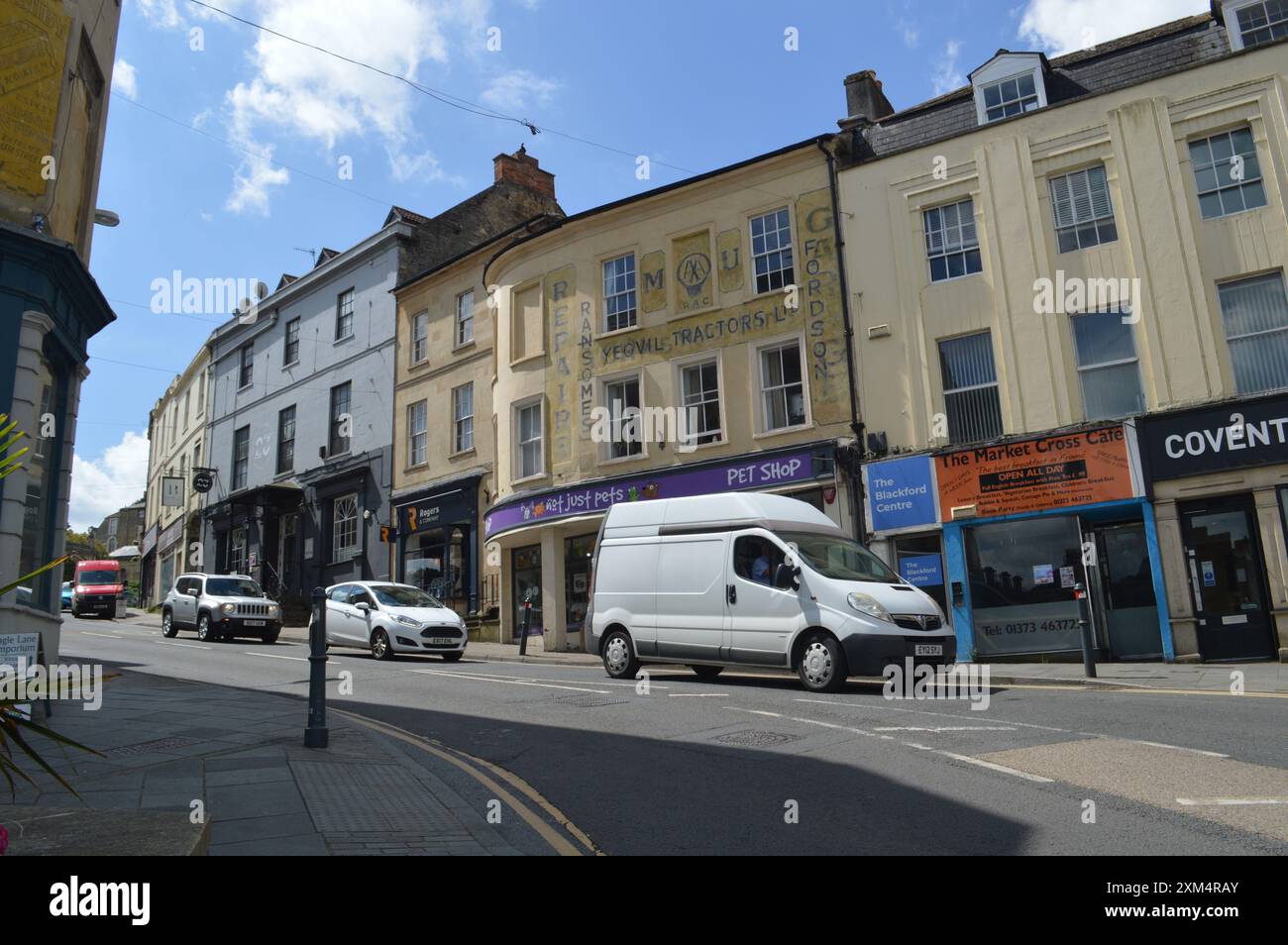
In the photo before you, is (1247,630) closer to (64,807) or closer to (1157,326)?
(1157,326)

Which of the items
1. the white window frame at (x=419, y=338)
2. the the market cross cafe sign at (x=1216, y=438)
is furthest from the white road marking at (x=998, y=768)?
the white window frame at (x=419, y=338)

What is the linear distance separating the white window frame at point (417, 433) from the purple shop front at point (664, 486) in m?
4.90

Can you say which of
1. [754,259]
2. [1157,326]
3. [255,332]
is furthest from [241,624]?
[1157,326]

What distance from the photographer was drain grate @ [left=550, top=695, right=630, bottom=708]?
10820mm

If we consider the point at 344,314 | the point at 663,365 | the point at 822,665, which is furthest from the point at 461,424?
the point at 822,665

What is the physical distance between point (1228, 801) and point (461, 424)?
23576 mm

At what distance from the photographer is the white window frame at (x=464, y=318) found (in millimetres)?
27391

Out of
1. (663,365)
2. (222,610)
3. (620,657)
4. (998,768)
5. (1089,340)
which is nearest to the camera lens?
(998,768)

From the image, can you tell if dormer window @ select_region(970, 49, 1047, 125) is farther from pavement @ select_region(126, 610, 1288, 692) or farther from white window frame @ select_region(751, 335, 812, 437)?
pavement @ select_region(126, 610, 1288, 692)

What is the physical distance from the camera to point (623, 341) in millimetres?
22578

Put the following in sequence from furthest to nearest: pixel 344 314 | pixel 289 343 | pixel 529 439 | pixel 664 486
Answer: pixel 289 343 < pixel 344 314 < pixel 529 439 < pixel 664 486

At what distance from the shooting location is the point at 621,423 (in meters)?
22.6

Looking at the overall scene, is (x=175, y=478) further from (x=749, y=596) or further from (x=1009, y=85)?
(x=1009, y=85)

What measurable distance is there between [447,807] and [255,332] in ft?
117
